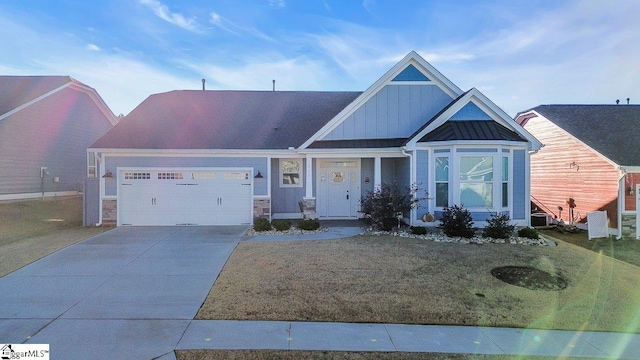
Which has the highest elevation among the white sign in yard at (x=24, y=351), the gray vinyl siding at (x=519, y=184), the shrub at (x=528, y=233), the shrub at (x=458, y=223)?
the gray vinyl siding at (x=519, y=184)

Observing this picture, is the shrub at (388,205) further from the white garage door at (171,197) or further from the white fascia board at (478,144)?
the white garage door at (171,197)

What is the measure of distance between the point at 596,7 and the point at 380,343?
12.8m

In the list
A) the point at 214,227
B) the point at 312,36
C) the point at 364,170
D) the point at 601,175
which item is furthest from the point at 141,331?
the point at 601,175

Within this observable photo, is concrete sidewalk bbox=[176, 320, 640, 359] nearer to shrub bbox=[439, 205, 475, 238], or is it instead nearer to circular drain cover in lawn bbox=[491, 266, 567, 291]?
circular drain cover in lawn bbox=[491, 266, 567, 291]

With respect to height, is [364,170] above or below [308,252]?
above

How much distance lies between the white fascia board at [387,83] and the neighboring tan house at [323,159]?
0.04m

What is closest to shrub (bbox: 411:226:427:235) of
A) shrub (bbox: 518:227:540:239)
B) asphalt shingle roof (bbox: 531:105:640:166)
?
shrub (bbox: 518:227:540:239)

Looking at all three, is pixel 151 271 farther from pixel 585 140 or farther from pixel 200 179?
pixel 585 140

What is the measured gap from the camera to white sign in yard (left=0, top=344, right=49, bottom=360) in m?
4.05

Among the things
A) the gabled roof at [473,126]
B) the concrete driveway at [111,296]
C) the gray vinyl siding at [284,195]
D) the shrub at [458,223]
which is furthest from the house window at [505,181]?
the concrete driveway at [111,296]

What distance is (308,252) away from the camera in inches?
341

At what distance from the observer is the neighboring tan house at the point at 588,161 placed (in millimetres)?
12578

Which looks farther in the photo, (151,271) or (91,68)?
(91,68)

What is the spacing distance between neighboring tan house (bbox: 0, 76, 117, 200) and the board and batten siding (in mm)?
23075
